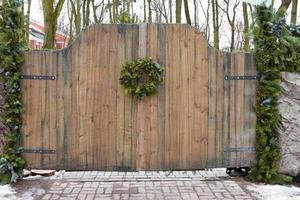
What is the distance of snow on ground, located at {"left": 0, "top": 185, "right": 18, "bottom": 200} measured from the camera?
16.9ft

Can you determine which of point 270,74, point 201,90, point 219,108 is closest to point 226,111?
point 219,108

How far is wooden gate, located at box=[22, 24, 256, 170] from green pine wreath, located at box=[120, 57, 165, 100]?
12 cm

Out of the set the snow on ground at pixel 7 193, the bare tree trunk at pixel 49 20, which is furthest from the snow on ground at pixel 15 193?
the bare tree trunk at pixel 49 20

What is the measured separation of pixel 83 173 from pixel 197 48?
2.25 meters

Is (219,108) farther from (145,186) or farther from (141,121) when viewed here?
(145,186)

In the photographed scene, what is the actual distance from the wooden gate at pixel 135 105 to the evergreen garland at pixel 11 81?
0.41 ft

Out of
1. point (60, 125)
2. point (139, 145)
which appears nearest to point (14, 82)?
point (60, 125)

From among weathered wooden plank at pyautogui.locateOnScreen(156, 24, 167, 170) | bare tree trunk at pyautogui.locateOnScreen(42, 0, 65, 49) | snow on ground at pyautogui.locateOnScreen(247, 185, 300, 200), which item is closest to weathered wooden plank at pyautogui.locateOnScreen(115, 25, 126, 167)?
weathered wooden plank at pyautogui.locateOnScreen(156, 24, 167, 170)

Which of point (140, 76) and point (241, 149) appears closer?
point (140, 76)

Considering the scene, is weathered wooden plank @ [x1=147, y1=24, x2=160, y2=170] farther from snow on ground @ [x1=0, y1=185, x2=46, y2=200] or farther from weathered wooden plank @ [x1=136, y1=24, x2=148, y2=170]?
snow on ground @ [x1=0, y1=185, x2=46, y2=200]

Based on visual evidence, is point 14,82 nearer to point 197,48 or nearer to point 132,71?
point 132,71

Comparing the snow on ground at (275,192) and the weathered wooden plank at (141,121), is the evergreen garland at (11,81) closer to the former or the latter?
the weathered wooden plank at (141,121)

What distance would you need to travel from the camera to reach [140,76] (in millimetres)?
5711

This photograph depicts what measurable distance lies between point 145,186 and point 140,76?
1.32 metres
